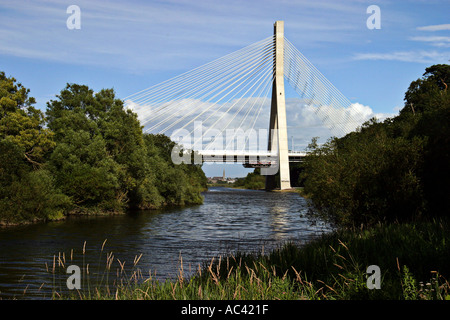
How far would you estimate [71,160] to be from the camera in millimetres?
32031

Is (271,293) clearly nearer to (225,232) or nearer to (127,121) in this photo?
(225,232)

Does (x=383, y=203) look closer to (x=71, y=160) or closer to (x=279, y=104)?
(x=71, y=160)

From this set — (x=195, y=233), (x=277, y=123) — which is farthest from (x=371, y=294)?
(x=277, y=123)

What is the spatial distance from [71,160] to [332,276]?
90.5 ft

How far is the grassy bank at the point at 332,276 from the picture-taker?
20.9 feet

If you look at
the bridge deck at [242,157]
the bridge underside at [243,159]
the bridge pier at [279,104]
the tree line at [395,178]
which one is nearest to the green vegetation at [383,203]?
the tree line at [395,178]

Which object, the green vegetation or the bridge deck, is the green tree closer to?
the green vegetation

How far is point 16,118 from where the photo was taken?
27859mm

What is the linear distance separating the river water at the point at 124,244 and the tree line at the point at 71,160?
6.28 feet

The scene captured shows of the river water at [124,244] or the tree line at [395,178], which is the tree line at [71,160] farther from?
the tree line at [395,178]

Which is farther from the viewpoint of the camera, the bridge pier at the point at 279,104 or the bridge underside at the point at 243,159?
the bridge underside at the point at 243,159

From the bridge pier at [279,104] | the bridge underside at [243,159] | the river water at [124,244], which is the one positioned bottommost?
the river water at [124,244]

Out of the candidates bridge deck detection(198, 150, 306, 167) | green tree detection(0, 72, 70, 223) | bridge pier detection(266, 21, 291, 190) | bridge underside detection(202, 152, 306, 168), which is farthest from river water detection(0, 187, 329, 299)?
bridge underside detection(202, 152, 306, 168)

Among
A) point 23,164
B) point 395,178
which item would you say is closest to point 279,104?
point 23,164
